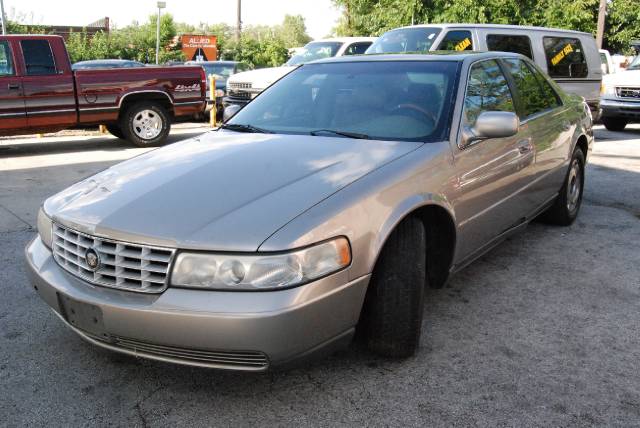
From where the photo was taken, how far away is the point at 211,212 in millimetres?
2602

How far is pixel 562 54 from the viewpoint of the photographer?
34.6ft

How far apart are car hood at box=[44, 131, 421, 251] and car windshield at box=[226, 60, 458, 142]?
0.57 ft

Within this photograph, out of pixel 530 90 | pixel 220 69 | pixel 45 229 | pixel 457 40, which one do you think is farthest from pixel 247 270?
pixel 220 69

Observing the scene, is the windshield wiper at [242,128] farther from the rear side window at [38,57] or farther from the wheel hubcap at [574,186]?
the rear side window at [38,57]

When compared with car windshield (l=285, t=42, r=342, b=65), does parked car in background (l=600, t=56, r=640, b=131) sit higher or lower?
lower

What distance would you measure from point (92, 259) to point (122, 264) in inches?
6.6

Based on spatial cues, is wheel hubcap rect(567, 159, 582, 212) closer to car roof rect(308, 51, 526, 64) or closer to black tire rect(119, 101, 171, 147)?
car roof rect(308, 51, 526, 64)

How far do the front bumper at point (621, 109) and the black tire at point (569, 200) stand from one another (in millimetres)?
8080

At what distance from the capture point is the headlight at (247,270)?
2.36 meters

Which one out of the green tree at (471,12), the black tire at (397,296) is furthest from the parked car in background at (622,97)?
the black tire at (397,296)

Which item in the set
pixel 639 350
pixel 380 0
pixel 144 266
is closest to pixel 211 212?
pixel 144 266

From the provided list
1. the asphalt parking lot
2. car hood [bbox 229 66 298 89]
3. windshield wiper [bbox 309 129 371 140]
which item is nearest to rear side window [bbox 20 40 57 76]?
car hood [bbox 229 66 298 89]

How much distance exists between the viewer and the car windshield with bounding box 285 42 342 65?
1224cm

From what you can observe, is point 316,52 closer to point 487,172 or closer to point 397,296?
point 487,172
